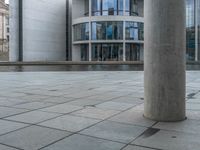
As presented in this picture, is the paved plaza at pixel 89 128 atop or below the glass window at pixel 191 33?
below

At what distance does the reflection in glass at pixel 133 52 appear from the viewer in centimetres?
5560

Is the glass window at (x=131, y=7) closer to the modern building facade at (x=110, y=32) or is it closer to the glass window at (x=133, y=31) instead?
the modern building facade at (x=110, y=32)

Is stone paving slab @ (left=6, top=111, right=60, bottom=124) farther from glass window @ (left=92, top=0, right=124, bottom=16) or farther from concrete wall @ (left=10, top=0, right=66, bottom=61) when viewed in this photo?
concrete wall @ (left=10, top=0, right=66, bottom=61)

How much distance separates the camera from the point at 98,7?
56531mm

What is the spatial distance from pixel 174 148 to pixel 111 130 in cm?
128

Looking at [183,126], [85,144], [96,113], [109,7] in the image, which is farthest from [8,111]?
[109,7]

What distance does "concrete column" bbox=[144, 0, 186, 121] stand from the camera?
18.2 feet

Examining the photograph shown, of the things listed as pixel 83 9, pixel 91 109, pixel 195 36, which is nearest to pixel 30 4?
pixel 83 9

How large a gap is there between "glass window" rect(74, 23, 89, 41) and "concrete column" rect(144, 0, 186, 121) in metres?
50.4

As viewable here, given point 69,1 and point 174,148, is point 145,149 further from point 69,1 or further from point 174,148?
point 69,1

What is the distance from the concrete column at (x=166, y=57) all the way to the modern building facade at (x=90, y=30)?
48352 millimetres

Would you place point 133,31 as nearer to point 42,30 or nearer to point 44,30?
point 44,30

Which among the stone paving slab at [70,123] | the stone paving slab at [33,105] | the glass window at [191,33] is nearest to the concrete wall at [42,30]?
the glass window at [191,33]

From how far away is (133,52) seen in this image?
56219 millimetres
